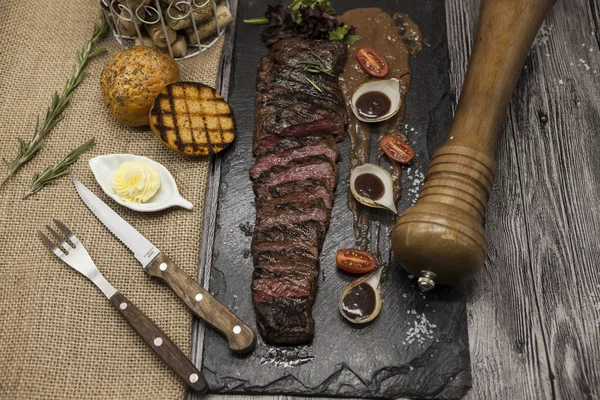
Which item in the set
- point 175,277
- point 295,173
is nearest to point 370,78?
point 295,173

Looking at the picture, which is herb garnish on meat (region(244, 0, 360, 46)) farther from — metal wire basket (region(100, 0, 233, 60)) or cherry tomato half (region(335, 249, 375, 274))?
cherry tomato half (region(335, 249, 375, 274))

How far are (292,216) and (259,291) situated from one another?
0.51 metres

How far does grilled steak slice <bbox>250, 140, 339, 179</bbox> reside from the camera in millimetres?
4163

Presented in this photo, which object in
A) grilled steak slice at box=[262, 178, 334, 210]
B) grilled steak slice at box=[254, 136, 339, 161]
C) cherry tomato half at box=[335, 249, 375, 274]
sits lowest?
cherry tomato half at box=[335, 249, 375, 274]

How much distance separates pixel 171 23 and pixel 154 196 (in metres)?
1.24

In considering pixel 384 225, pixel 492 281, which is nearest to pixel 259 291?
pixel 384 225

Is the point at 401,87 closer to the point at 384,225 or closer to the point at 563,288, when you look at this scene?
the point at 384,225

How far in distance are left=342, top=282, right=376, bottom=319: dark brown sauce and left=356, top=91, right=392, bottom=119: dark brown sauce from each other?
122 centimetres

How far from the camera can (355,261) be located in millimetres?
3861

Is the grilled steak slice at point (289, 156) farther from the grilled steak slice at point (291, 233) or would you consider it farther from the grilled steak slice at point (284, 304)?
the grilled steak slice at point (284, 304)

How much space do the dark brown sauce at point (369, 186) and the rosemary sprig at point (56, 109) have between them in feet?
6.75

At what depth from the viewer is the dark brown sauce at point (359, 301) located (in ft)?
12.3

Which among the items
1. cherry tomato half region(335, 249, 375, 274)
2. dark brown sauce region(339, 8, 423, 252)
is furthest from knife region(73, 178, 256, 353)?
dark brown sauce region(339, 8, 423, 252)

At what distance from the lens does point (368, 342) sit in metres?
3.74
